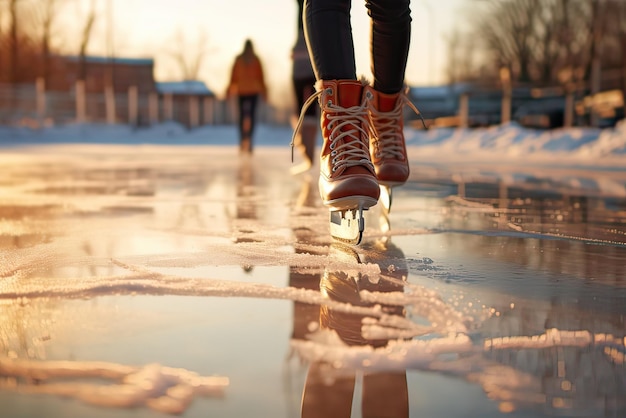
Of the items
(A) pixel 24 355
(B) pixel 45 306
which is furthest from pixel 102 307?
(A) pixel 24 355

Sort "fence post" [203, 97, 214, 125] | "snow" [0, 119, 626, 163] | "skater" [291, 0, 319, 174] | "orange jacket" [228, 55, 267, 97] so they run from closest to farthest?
"skater" [291, 0, 319, 174], "snow" [0, 119, 626, 163], "orange jacket" [228, 55, 267, 97], "fence post" [203, 97, 214, 125]

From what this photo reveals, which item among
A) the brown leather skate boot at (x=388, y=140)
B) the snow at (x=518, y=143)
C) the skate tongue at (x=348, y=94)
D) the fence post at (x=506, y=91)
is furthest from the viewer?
the fence post at (x=506, y=91)

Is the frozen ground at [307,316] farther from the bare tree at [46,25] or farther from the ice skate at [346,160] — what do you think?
the bare tree at [46,25]

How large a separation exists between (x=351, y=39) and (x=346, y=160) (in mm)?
496

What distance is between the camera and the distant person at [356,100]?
2.25 metres

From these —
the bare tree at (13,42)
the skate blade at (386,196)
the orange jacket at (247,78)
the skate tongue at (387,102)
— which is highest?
the bare tree at (13,42)

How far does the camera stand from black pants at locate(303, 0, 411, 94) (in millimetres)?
2463

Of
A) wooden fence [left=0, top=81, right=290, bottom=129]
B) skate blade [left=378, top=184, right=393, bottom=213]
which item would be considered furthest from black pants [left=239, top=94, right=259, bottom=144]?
wooden fence [left=0, top=81, right=290, bottom=129]

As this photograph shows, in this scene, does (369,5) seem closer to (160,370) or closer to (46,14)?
(160,370)

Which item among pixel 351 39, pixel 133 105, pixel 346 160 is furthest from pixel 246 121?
pixel 133 105

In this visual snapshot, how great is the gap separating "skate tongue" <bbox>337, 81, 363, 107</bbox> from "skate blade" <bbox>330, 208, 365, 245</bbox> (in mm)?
348

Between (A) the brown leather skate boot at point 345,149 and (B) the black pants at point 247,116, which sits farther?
(B) the black pants at point 247,116

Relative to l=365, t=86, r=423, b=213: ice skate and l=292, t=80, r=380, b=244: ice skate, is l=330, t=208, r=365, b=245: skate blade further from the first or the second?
l=365, t=86, r=423, b=213: ice skate

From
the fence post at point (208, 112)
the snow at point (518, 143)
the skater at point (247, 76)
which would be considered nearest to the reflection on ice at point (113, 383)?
the snow at point (518, 143)
